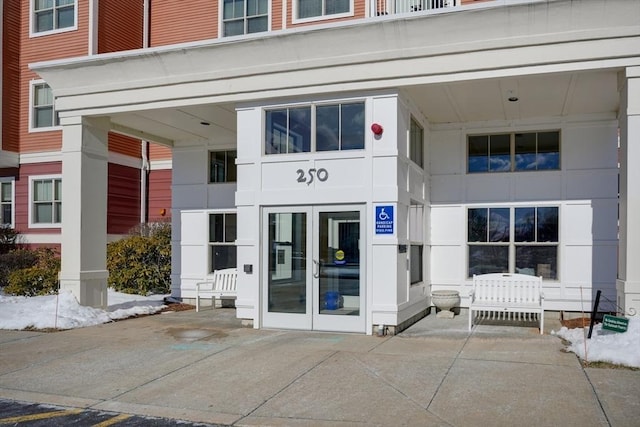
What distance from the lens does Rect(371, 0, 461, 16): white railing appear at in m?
14.0

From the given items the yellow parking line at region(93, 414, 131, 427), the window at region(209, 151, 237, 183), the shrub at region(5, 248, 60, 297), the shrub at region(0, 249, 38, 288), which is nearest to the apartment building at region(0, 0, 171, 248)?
the shrub at region(0, 249, 38, 288)

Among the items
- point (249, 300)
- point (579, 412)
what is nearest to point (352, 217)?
point (249, 300)

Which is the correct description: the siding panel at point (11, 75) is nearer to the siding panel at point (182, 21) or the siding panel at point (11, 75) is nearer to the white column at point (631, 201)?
the siding panel at point (182, 21)

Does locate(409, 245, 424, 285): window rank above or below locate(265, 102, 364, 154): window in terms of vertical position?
below

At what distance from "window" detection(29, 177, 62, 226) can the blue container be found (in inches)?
478

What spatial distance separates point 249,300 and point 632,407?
6.48 m

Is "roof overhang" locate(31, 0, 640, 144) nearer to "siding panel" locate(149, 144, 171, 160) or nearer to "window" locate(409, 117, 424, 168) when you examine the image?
"window" locate(409, 117, 424, 168)

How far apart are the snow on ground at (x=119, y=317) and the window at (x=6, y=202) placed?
5.64 metres

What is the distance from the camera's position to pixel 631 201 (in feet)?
27.7

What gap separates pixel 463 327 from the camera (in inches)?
423

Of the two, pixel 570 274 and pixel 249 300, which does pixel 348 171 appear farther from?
pixel 570 274

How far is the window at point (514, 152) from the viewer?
39.4 ft

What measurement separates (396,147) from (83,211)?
6.35 meters

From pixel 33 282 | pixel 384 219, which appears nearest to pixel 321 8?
pixel 384 219
